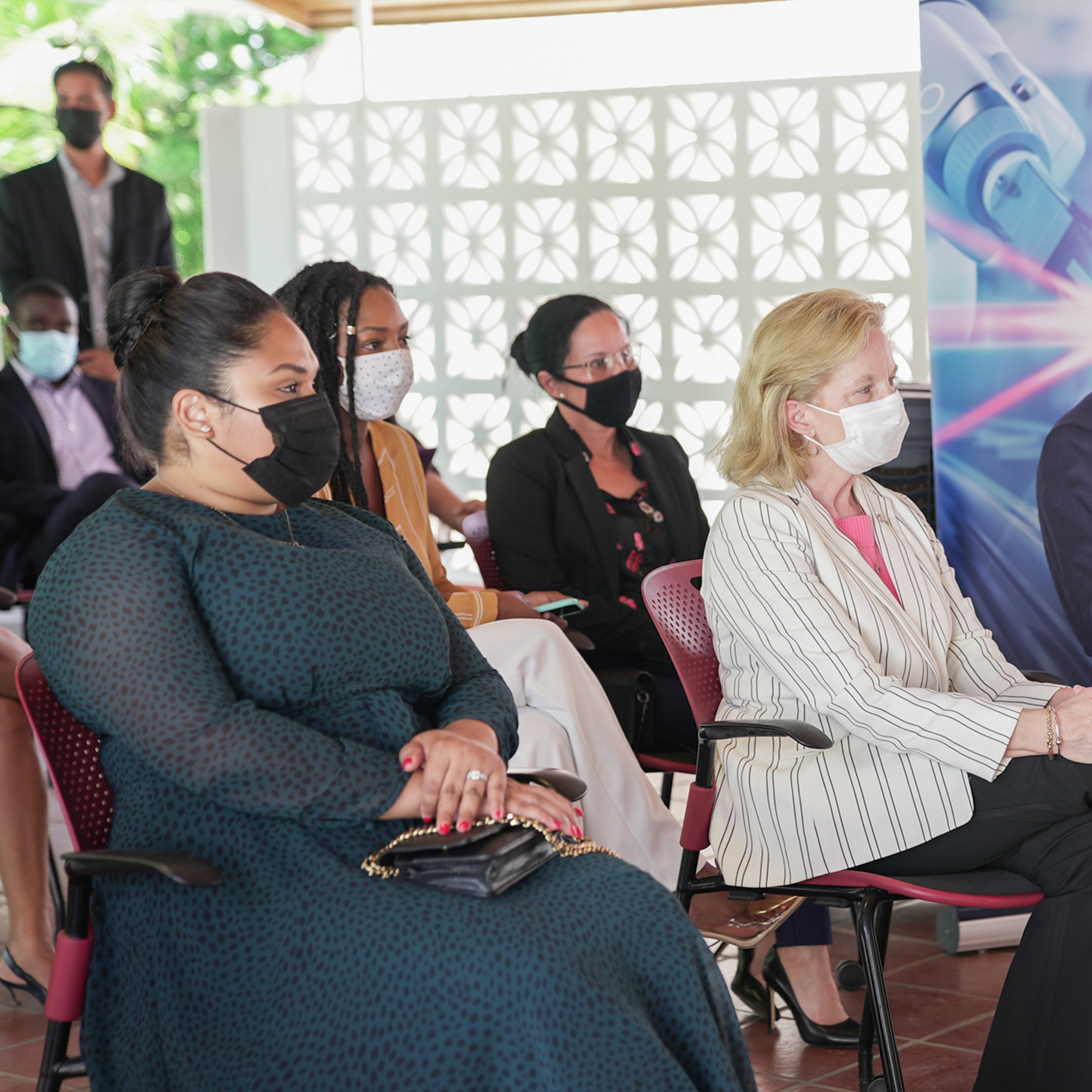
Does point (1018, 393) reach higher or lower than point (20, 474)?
higher

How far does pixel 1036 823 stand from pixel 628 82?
309 inches

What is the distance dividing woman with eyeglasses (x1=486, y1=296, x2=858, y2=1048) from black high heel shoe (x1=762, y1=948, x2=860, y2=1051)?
0.11 meters

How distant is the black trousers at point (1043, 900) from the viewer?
210 centimetres

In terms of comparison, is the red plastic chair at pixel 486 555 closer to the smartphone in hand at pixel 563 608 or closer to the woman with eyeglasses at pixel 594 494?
the woman with eyeglasses at pixel 594 494

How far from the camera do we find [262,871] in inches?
69.7

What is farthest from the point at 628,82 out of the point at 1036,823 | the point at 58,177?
the point at 1036,823

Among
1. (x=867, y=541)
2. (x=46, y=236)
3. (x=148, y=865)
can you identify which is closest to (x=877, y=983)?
(x=867, y=541)

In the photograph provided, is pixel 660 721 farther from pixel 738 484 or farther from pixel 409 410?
pixel 409 410

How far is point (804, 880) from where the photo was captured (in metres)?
2.30

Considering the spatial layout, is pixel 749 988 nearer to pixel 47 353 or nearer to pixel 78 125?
pixel 47 353

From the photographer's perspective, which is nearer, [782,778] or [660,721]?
[782,778]

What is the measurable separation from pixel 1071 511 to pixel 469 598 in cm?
132

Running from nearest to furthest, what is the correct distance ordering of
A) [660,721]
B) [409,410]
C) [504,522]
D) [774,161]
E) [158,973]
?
[158,973] → [660,721] → [504,522] → [774,161] → [409,410]

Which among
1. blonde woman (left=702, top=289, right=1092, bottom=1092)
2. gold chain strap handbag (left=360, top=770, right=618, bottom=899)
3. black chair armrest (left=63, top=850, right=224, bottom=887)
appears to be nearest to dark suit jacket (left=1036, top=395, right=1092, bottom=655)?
blonde woman (left=702, top=289, right=1092, bottom=1092)
